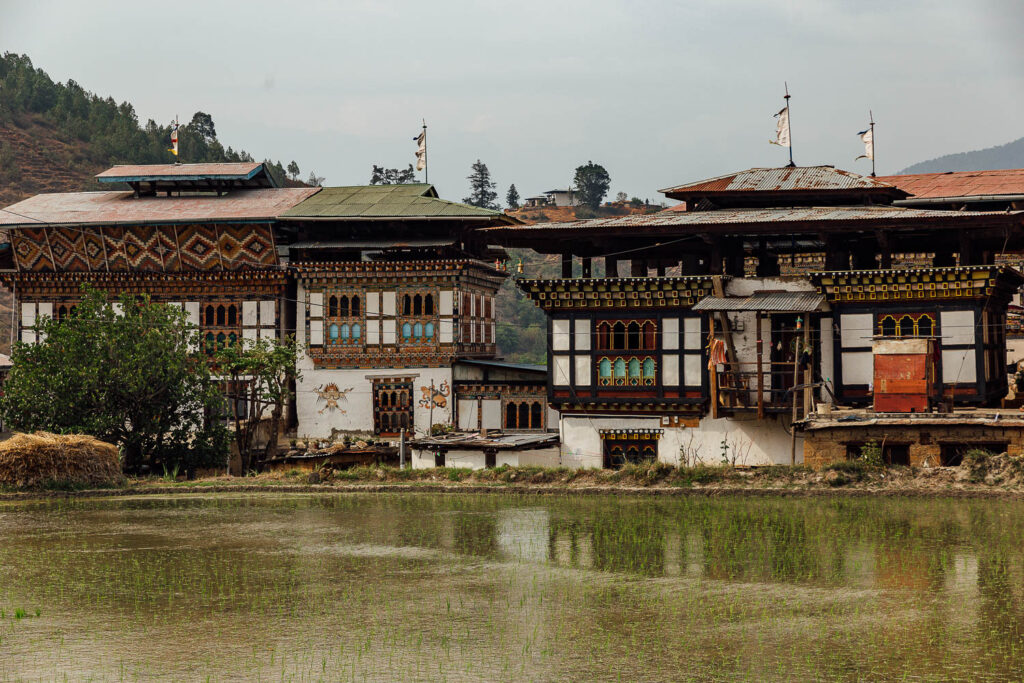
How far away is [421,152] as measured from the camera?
165ft

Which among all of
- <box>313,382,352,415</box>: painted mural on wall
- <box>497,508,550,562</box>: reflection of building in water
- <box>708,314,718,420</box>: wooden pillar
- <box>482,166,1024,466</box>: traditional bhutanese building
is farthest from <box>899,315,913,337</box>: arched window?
<box>313,382,352,415</box>: painted mural on wall

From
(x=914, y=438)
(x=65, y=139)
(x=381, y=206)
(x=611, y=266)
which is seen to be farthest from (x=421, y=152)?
(x=65, y=139)

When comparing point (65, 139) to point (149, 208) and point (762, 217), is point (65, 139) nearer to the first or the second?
point (149, 208)

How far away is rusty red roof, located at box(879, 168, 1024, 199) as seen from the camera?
156 ft

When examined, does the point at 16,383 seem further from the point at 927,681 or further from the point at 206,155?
the point at 206,155

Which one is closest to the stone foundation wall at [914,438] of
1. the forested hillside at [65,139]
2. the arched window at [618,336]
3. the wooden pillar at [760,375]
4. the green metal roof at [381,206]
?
the wooden pillar at [760,375]

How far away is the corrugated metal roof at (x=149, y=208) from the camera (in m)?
46.8

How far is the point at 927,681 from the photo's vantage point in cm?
1339

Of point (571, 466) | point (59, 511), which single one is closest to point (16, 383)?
point (59, 511)

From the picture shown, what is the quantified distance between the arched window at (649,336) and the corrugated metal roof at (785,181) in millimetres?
5612

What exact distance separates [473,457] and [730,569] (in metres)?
16.5

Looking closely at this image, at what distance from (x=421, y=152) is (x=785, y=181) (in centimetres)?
1707

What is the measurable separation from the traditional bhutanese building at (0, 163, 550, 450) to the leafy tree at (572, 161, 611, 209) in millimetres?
73391

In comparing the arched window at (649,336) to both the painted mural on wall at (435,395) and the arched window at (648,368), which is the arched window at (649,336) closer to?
the arched window at (648,368)
